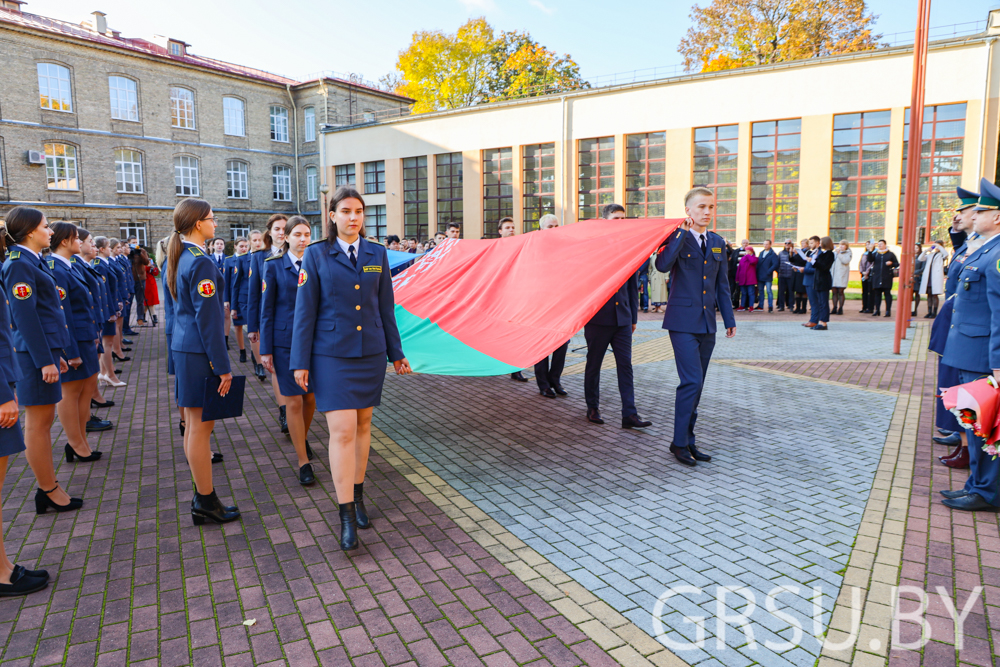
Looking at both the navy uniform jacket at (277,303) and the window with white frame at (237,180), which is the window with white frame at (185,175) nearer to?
the window with white frame at (237,180)

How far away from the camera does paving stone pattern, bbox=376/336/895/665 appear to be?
3.45 meters

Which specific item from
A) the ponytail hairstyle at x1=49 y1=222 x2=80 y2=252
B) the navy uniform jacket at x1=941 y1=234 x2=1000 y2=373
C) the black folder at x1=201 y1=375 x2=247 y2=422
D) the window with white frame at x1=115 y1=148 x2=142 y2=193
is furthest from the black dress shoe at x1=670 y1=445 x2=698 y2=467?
the window with white frame at x1=115 y1=148 x2=142 y2=193

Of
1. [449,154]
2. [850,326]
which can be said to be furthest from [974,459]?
[449,154]

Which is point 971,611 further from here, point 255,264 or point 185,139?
point 185,139

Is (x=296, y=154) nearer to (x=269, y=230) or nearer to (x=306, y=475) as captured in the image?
(x=269, y=230)

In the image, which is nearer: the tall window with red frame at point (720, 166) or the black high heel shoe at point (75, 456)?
the black high heel shoe at point (75, 456)

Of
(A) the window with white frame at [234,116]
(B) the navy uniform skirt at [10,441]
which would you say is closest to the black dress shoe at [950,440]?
(B) the navy uniform skirt at [10,441]

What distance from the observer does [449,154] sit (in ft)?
108

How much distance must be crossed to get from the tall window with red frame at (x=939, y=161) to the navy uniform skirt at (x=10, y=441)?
2512cm

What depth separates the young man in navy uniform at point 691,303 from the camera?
5289 mm

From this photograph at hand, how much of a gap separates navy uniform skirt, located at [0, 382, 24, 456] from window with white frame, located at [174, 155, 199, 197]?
3763cm

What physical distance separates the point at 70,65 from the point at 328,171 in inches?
536

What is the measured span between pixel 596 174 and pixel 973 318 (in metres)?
25.0

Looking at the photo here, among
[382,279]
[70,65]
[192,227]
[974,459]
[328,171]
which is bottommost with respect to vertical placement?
[974,459]
